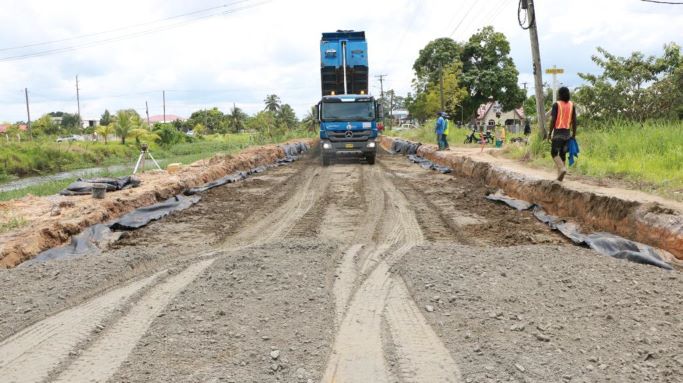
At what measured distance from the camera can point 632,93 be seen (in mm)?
16938

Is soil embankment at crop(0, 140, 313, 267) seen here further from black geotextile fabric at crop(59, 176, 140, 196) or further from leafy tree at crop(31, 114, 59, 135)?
leafy tree at crop(31, 114, 59, 135)

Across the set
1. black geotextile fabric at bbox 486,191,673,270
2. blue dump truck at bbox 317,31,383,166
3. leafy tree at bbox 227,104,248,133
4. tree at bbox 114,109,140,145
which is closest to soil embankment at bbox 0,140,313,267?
blue dump truck at bbox 317,31,383,166

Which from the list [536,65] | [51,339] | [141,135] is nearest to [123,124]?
[141,135]

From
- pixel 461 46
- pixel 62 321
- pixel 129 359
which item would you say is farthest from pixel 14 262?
pixel 461 46

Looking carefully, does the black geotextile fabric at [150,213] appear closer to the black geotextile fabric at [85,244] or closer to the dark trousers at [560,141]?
the black geotextile fabric at [85,244]

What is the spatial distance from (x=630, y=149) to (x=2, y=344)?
12.3m

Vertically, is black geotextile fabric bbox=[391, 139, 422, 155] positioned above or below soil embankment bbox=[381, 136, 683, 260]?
above

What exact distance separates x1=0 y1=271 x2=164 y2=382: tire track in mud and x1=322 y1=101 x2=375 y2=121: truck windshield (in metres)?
14.2

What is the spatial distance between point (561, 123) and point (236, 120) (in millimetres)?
84563

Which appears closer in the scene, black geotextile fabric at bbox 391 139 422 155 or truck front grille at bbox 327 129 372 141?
truck front grille at bbox 327 129 372 141

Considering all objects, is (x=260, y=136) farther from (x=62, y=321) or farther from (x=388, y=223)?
(x=62, y=321)

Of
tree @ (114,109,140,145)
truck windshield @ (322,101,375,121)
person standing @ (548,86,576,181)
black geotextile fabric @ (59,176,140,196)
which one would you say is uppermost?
tree @ (114,109,140,145)

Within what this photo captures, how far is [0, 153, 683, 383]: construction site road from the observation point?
3342 millimetres

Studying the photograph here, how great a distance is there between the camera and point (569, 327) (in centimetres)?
386
